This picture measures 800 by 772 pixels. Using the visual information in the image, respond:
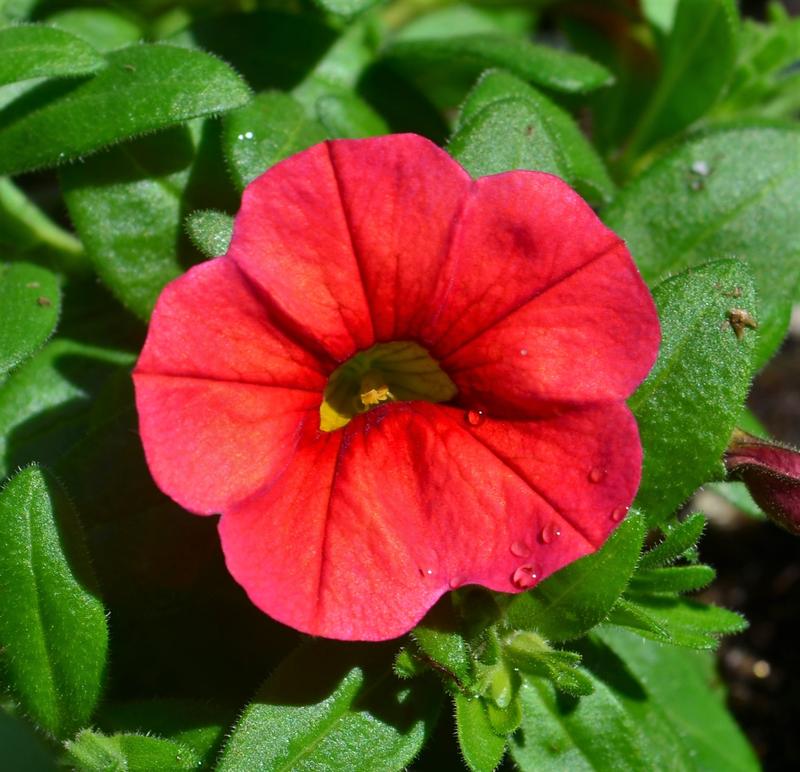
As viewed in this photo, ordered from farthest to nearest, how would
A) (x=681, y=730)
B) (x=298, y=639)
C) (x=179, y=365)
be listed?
(x=681, y=730)
(x=298, y=639)
(x=179, y=365)

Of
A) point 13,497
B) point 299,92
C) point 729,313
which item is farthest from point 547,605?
point 299,92

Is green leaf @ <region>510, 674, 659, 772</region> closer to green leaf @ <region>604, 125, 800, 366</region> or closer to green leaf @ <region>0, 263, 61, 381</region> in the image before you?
green leaf @ <region>604, 125, 800, 366</region>

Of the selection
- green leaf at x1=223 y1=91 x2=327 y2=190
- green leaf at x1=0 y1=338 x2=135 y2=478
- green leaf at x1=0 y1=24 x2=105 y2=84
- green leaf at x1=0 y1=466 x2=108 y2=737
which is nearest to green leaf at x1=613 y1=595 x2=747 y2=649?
green leaf at x1=0 y1=466 x2=108 y2=737

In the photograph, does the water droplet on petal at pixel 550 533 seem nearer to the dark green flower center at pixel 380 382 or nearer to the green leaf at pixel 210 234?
the dark green flower center at pixel 380 382

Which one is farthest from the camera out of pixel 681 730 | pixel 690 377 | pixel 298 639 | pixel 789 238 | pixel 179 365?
pixel 681 730

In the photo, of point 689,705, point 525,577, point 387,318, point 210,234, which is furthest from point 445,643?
point 689,705

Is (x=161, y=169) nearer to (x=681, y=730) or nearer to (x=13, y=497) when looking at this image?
(x=13, y=497)
